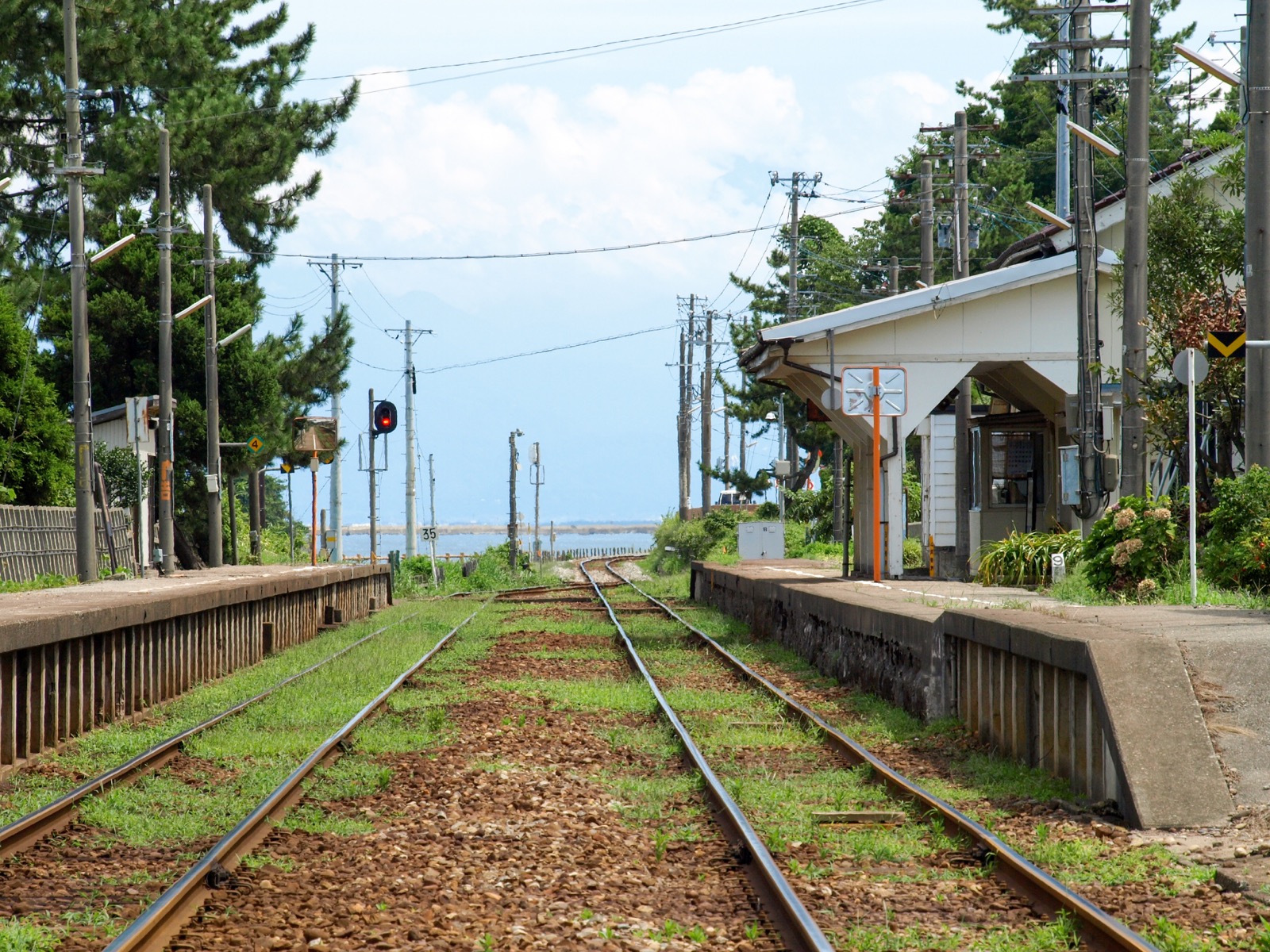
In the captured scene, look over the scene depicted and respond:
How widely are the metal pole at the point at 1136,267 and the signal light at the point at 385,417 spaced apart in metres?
22.7

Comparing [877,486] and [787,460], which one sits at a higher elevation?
[787,460]

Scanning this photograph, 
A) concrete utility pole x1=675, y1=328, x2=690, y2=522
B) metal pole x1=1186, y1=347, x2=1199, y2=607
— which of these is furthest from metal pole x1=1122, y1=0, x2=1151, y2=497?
concrete utility pole x1=675, y1=328, x2=690, y2=522

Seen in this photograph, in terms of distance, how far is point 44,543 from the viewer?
25.1m

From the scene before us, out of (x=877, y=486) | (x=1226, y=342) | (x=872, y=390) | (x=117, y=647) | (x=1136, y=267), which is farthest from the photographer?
(x=872, y=390)

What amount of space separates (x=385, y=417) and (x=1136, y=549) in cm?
2559

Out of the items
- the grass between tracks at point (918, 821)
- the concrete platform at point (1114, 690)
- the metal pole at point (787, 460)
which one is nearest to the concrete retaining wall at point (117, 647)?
the grass between tracks at point (918, 821)

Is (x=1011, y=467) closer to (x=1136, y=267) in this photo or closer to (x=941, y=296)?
(x=941, y=296)

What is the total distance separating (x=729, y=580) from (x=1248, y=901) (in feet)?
62.4

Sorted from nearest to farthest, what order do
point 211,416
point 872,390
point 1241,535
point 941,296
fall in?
point 1241,535 < point 872,390 < point 941,296 < point 211,416

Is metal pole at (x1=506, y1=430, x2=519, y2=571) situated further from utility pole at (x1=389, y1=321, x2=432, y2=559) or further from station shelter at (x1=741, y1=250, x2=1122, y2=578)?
station shelter at (x1=741, y1=250, x2=1122, y2=578)

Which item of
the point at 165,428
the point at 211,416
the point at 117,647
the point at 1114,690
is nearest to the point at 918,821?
the point at 1114,690

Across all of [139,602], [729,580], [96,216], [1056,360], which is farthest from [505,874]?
[96,216]

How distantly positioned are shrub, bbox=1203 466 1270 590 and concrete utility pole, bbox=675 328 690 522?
157ft

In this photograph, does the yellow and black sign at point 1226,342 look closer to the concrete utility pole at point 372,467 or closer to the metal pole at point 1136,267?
the metal pole at point 1136,267
